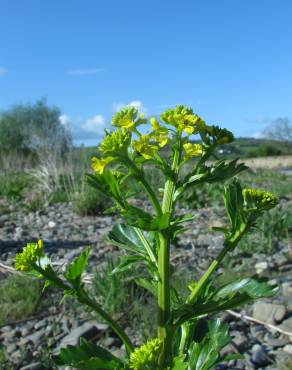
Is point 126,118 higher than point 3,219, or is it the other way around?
point 126,118

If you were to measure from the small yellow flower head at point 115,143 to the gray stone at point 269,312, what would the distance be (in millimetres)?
2648

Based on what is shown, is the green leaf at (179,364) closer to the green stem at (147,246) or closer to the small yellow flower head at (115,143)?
the green stem at (147,246)

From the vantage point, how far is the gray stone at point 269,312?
3822 millimetres

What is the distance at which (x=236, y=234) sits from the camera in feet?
5.66

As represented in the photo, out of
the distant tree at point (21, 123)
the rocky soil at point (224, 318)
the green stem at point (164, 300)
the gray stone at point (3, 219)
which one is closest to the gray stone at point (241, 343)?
the rocky soil at point (224, 318)

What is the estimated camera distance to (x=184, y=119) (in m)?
1.57

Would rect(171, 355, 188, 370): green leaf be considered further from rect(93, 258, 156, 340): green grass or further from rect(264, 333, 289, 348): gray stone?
rect(264, 333, 289, 348): gray stone

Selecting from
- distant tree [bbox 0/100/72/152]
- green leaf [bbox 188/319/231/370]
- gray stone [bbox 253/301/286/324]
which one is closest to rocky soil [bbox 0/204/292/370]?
gray stone [bbox 253/301/286/324]

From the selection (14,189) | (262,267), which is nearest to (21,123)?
(14,189)

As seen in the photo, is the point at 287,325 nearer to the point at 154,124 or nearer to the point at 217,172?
the point at 217,172

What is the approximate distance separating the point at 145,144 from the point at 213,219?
6116 mm

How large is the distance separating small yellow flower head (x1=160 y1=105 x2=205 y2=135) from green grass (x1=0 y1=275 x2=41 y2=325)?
2.79 m

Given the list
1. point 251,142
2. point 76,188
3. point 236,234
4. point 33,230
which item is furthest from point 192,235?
point 251,142

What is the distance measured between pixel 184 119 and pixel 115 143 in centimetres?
21
